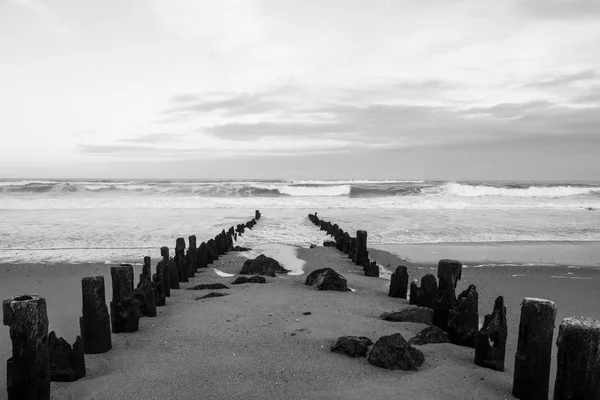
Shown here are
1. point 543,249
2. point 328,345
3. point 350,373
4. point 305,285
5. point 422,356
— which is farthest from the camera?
point 543,249

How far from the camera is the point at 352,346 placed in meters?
5.05

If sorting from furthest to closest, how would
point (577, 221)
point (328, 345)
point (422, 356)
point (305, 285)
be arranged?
1. point (577, 221)
2. point (305, 285)
3. point (328, 345)
4. point (422, 356)

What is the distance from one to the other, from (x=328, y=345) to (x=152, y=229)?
1487 cm

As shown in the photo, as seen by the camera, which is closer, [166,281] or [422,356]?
[422,356]

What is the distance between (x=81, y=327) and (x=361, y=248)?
789cm

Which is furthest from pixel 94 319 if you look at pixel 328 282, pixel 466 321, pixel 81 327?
pixel 328 282

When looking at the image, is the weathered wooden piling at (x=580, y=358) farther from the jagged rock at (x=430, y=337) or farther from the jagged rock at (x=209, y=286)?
the jagged rock at (x=209, y=286)

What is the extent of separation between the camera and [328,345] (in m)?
5.34

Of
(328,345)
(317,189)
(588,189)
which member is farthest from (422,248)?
(588,189)

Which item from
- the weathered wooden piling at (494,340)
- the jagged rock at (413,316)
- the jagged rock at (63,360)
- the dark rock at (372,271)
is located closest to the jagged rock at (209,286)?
the jagged rock at (413,316)

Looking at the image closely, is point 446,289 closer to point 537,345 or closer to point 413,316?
point 413,316

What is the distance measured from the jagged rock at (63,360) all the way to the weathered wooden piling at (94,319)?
63cm

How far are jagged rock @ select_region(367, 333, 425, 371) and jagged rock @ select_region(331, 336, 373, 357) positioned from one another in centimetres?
21

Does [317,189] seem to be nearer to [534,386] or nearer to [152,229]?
[152,229]
